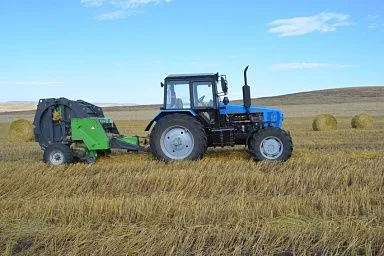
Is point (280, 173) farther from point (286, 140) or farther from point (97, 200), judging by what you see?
point (97, 200)

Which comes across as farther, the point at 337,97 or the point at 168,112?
the point at 337,97

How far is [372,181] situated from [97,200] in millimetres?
4103

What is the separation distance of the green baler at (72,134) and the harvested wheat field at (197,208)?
839 millimetres

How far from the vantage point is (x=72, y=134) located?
Result: 9.91 m

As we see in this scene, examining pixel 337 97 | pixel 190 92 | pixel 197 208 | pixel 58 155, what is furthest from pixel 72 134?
pixel 337 97

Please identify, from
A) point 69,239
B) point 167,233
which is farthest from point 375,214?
point 69,239

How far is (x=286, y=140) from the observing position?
893 cm

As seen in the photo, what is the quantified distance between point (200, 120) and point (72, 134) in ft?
8.96

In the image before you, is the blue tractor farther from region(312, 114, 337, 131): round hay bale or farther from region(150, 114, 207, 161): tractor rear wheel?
region(312, 114, 337, 131): round hay bale

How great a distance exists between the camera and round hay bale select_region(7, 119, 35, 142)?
18047 mm

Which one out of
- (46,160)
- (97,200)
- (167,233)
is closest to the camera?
(167,233)

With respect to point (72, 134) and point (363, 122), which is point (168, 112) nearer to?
point (72, 134)

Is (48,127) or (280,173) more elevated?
(48,127)

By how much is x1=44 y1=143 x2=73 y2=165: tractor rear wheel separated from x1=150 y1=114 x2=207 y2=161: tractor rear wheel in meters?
1.77
